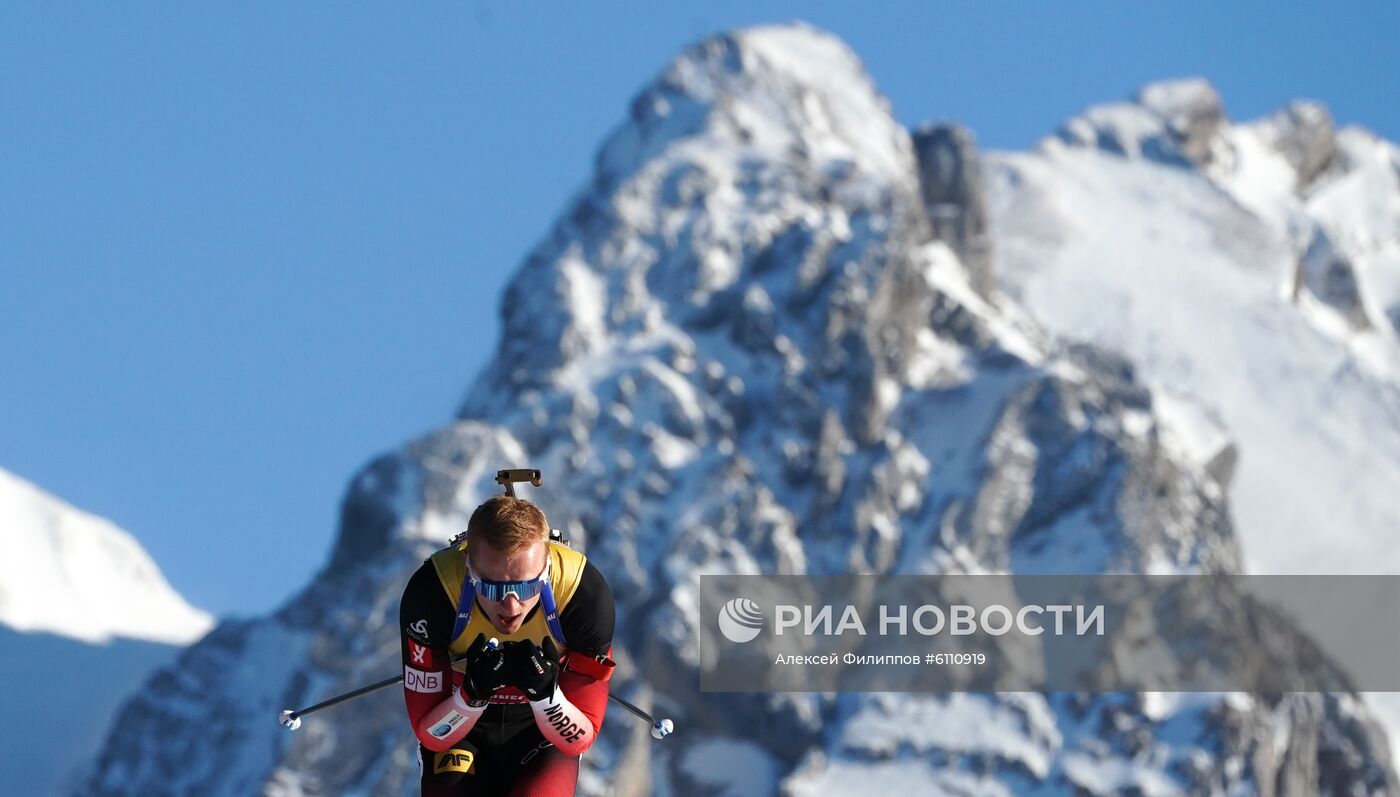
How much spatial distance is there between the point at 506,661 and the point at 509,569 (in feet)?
2.65

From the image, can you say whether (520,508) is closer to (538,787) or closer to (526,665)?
(526,665)

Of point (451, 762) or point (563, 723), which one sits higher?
point (563, 723)

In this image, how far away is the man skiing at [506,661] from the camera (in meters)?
20.3

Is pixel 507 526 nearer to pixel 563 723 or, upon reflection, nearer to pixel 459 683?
pixel 459 683

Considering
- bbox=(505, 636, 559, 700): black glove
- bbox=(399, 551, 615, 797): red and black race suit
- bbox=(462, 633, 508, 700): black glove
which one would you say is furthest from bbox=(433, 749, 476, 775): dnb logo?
bbox=(505, 636, 559, 700): black glove

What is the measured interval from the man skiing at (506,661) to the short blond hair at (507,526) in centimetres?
20

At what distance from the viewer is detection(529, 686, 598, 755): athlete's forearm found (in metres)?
20.6

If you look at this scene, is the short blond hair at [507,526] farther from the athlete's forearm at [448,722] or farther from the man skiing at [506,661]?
the athlete's forearm at [448,722]

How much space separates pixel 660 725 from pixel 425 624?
2.35m

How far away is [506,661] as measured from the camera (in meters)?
20.3

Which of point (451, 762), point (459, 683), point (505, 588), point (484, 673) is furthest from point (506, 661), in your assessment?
point (451, 762)

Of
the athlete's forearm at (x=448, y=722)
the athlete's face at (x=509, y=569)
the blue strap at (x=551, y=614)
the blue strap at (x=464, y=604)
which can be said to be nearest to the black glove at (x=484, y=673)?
the athlete's forearm at (x=448, y=722)

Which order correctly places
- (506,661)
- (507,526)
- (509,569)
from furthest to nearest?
(506,661)
(509,569)
(507,526)

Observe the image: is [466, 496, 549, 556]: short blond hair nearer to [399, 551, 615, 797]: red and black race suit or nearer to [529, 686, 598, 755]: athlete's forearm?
[399, 551, 615, 797]: red and black race suit
